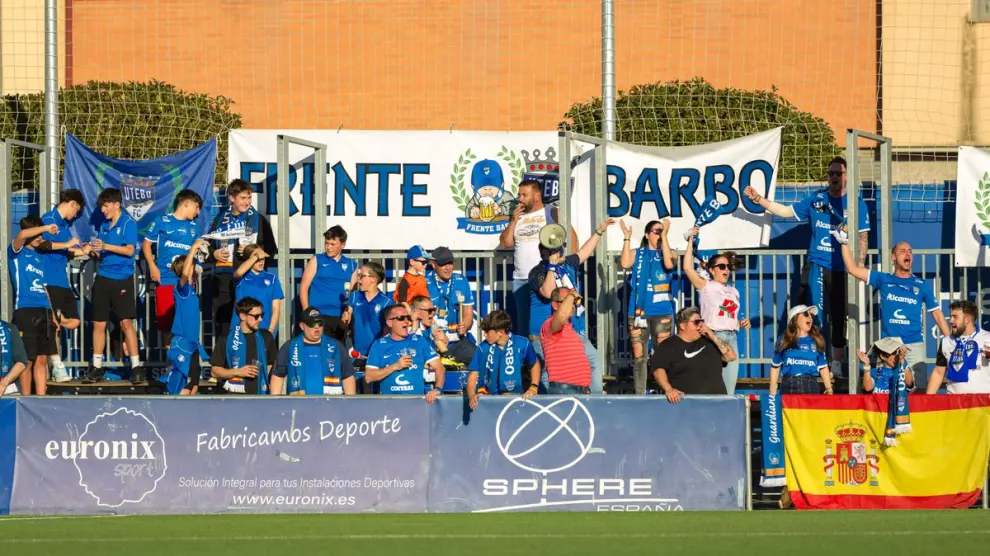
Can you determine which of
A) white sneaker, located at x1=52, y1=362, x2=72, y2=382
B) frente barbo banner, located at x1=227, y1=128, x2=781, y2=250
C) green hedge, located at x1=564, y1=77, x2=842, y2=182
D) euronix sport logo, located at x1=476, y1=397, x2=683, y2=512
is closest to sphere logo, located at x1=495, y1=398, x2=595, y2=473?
euronix sport logo, located at x1=476, y1=397, x2=683, y2=512

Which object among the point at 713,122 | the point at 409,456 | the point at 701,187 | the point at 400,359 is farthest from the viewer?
the point at 713,122

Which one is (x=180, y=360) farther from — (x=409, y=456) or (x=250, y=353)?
(x=409, y=456)

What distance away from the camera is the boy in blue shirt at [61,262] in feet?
47.5

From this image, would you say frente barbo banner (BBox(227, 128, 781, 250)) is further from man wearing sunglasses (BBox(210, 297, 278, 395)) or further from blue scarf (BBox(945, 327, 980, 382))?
blue scarf (BBox(945, 327, 980, 382))

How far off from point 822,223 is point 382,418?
4.98 metres

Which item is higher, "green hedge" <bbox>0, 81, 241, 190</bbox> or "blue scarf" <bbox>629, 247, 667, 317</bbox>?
"green hedge" <bbox>0, 81, 241, 190</bbox>

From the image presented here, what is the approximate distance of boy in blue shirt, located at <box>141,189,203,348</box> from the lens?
1458cm

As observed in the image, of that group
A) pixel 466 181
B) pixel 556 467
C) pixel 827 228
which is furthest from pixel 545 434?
pixel 466 181

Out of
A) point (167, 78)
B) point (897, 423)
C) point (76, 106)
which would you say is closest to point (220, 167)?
point (76, 106)

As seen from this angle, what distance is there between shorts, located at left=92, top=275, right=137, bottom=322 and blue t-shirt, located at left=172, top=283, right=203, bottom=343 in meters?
0.73

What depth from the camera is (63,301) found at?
14.6 metres

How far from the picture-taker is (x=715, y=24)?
80.3 ft

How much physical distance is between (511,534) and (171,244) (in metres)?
5.57

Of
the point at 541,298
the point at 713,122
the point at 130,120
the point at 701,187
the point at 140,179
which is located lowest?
the point at 541,298
